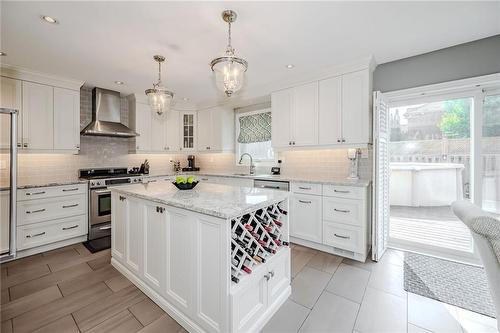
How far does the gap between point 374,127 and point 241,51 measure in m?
1.84

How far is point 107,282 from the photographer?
221 cm

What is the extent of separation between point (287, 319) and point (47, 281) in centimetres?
249

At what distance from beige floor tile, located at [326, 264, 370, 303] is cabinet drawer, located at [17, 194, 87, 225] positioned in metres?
3.60

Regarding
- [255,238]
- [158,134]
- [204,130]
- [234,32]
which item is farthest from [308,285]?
[158,134]

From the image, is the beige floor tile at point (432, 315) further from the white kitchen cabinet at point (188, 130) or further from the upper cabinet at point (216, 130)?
the white kitchen cabinet at point (188, 130)

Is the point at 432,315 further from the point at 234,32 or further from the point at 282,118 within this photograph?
the point at 234,32

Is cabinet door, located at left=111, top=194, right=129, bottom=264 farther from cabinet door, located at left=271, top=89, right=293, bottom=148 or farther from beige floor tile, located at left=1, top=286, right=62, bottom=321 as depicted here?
cabinet door, located at left=271, top=89, right=293, bottom=148

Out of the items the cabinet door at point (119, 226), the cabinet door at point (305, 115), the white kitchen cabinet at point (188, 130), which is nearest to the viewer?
the cabinet door at point (119, 226)

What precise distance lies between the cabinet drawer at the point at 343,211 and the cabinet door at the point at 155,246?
2021mm

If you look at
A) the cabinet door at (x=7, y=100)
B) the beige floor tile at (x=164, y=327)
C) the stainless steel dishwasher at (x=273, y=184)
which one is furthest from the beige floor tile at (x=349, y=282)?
the cabinet door at (x=7, y=100)

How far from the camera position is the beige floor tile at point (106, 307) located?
1697 millimetres

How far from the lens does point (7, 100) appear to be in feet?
9.25

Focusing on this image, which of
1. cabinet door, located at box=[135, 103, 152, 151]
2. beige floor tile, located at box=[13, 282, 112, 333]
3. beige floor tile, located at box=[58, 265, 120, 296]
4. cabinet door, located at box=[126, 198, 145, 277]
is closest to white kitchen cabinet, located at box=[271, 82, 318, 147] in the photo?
cabinet door, located at box=[126, 198, 145, 277]

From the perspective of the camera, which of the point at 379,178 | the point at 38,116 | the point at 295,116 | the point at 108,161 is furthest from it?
the point at 108,161
